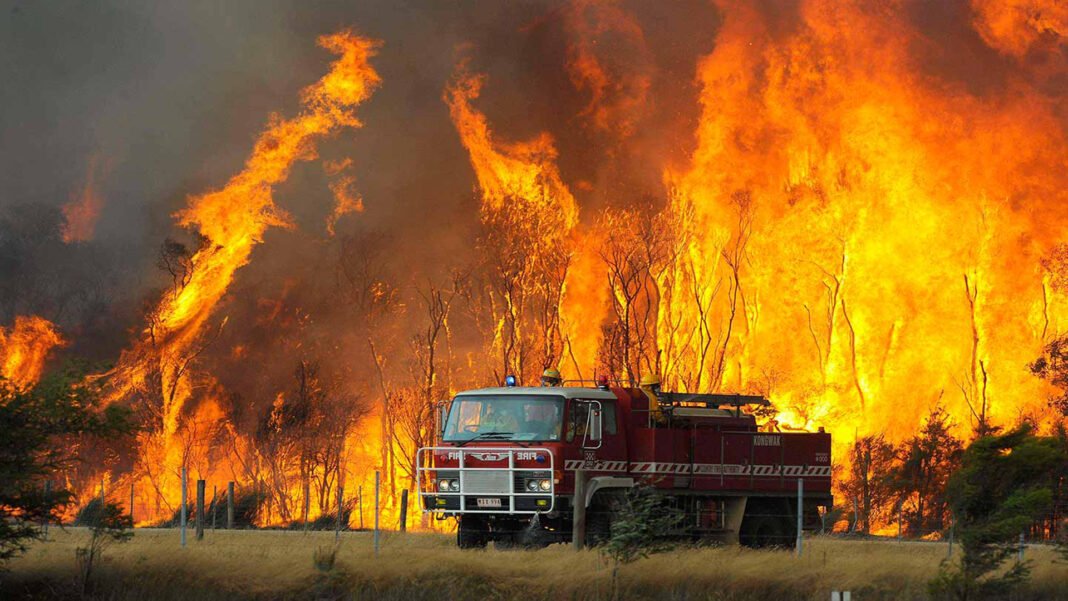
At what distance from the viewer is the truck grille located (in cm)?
2750

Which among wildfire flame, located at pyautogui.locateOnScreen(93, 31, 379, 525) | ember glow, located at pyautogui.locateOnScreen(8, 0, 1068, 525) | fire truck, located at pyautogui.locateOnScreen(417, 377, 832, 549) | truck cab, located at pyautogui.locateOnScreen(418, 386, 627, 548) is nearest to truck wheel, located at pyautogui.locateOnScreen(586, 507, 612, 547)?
fire truck, located at pyautogui.locateOnScreen(417, 377, 832, 549)

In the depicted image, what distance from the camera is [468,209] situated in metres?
75.0

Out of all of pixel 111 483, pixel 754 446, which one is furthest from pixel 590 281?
pixel 754 446

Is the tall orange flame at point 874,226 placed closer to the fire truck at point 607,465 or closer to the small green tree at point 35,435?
the fire truck at point 607,465

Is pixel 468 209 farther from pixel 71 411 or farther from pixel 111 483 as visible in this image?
pixel 71 411

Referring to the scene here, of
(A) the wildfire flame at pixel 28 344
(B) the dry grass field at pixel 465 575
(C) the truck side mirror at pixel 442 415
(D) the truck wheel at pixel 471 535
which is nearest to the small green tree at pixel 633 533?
(B) the dry grass field at pixel 465 575

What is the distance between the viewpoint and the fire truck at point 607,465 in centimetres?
2753

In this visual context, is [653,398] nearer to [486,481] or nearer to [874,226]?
[486,481]

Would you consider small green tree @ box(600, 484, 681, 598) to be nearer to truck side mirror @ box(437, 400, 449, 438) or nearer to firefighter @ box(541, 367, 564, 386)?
truck side mirror @ box(437, 400, 449, 438)

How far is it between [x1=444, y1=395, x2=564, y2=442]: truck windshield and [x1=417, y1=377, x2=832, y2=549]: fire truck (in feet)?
0.07

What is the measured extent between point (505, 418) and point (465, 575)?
6.62m

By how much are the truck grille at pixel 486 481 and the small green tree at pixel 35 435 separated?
8.19 metres

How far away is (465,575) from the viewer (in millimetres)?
21875

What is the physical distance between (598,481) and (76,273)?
55.0 m
